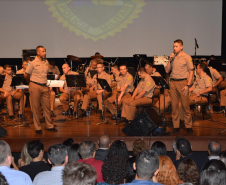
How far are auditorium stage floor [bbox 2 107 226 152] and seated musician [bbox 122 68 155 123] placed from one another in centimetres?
33

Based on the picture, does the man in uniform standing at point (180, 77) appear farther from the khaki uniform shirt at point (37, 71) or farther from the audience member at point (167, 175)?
the audience member at point (167, 175)

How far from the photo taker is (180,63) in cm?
649

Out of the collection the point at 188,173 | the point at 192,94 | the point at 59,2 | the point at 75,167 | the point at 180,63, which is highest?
the point at 59,2

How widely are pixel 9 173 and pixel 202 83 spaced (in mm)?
6139

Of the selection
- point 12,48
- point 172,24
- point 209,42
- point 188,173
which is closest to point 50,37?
point 12,48

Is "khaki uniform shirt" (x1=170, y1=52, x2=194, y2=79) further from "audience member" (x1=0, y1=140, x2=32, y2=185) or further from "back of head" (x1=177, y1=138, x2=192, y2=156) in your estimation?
"audience member" (x1=0, y1=140, x2=32, y2=185)

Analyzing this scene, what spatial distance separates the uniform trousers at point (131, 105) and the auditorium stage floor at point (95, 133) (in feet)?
0.95

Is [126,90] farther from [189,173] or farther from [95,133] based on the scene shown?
[189,173]

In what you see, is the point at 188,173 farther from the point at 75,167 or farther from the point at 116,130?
the point at 116,130

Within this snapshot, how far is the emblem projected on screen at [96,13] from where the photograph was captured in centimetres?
1202

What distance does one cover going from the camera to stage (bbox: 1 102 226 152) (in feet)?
20.4

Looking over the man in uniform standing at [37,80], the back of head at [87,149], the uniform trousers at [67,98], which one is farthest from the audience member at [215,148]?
the uniform trousers at [67,98]

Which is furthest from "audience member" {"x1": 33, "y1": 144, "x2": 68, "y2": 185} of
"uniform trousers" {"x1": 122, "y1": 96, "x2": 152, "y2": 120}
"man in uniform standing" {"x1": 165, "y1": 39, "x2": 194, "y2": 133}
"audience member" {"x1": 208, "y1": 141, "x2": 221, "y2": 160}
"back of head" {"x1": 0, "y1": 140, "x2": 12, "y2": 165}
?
"uniform trousers" {"x1": 122, "y1": 96, "x2": 152, "y2": 120}

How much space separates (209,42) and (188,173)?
9.74 metres
